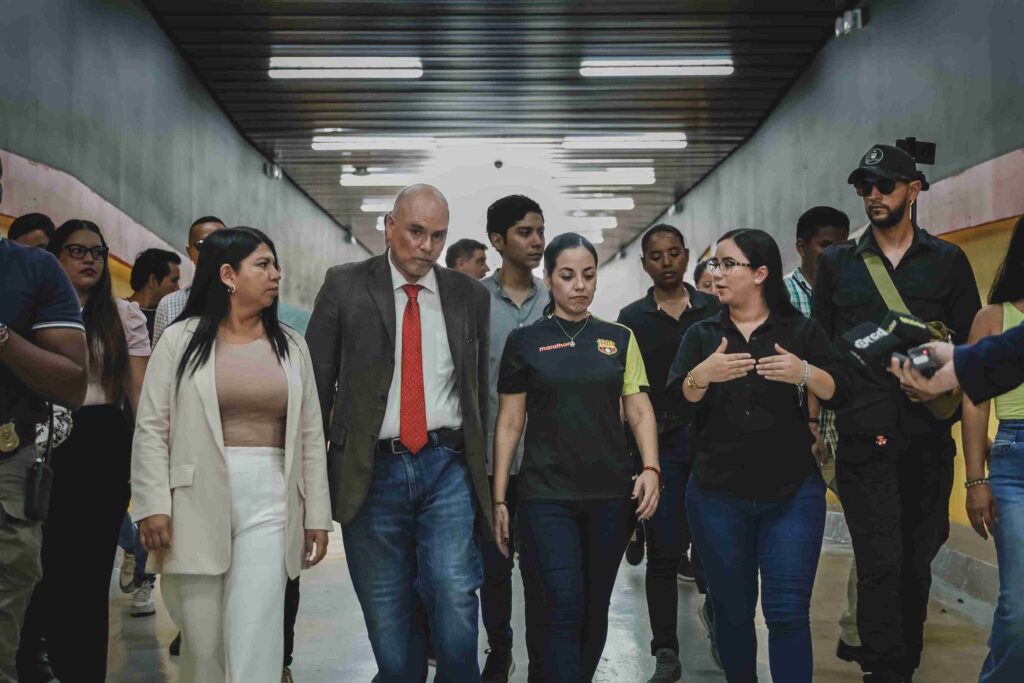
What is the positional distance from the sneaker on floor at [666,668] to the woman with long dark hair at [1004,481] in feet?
4.66

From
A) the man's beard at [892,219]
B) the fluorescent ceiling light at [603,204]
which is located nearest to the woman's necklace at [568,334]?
the man's beard at [892,219]

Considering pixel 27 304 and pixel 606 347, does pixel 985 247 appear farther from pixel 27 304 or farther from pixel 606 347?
pixel 27 304

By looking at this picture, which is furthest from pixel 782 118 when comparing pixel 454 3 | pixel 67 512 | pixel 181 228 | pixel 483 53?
pixel 67 512

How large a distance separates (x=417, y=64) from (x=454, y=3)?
1.73m

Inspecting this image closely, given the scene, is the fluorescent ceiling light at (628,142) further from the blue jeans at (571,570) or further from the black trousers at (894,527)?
the blue jeans at (571,570)

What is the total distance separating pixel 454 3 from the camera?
9281mm

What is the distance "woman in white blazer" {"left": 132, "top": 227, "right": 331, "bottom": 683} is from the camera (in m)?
3.11

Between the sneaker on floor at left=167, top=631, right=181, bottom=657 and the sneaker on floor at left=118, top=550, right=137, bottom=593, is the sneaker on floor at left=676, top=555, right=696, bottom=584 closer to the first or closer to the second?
the sneaker on floor at left=167, top=631, right=181, bottom=657

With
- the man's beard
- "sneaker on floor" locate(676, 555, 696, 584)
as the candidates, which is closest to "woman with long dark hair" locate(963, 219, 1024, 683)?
the man's beard

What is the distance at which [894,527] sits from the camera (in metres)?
3.99

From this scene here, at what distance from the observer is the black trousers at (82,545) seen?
3873 millimetres

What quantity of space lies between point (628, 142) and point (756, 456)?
38.6 ft

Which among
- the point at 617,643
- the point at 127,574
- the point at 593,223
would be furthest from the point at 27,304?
the point at 593,223

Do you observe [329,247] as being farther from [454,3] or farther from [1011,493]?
[1011,493]
